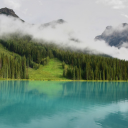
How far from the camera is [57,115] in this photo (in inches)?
1150

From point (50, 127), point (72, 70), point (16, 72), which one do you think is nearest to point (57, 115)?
point (50, 127)

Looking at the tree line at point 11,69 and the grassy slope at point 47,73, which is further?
the grassy slope at point 47,73

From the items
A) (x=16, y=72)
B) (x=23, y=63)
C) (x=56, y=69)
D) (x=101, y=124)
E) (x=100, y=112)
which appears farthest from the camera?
(x=56, y=69)

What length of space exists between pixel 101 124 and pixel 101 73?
145 m

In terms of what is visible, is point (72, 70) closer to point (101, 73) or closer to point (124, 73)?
point (101, 73)

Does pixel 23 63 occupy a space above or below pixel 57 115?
above

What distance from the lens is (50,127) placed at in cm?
2334

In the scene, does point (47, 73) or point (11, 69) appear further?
point (47, 73)

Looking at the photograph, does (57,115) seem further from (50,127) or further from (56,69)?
(56,69)

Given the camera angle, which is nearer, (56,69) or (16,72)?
(16,72)

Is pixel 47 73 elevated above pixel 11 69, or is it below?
below

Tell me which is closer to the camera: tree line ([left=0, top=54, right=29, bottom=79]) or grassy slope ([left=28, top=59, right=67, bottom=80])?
tree line ([left=0, top=54, right=29, bottom=79])

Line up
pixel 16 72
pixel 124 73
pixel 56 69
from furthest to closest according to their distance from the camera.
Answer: pixel 56 69, pixel 124 73, pixel 16 72

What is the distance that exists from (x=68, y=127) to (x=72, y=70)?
139m
